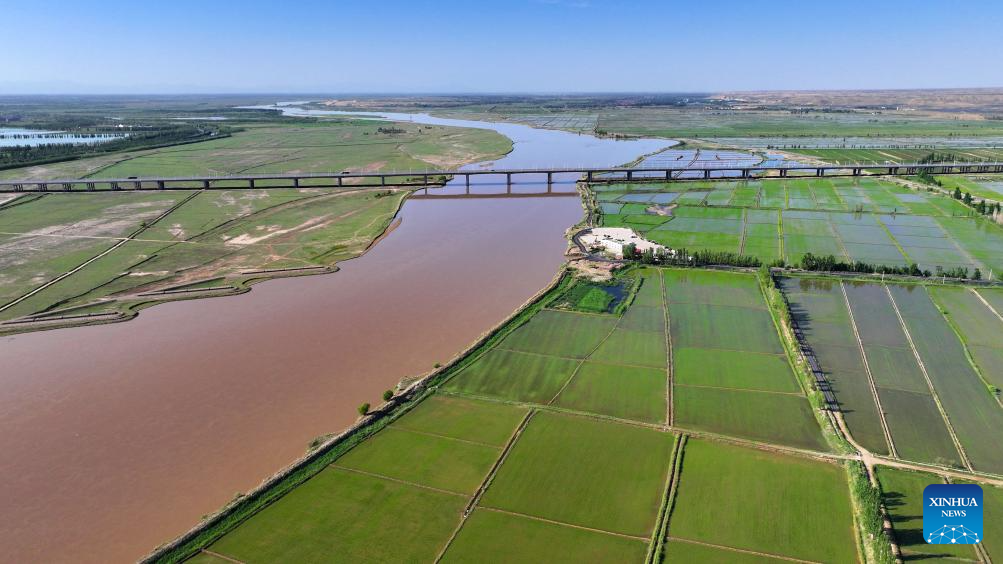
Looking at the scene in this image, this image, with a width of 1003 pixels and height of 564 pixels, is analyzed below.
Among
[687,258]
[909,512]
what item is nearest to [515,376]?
[909,512]

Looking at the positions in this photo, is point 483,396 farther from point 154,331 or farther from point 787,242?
point 787,242

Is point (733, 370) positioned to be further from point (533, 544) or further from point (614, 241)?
point (614, 241)

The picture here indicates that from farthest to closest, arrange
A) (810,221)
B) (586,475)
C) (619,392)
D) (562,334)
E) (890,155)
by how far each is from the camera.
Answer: (890,155) < (810,221) < (562,334) < (619,392) < (586,475)

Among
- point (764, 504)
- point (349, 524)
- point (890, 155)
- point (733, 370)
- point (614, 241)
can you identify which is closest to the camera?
point (349, 524)

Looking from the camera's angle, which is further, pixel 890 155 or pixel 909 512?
pixel 890 155

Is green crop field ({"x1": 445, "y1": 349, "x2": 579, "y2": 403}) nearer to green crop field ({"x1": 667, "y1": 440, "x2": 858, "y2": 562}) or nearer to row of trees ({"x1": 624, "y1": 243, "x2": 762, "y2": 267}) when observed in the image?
green crop field ({"x1": 667, "y1": 440, "x2": 858, "y2": 562})

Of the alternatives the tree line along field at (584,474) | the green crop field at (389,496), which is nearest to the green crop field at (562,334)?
the tree line along field at (584,474)
